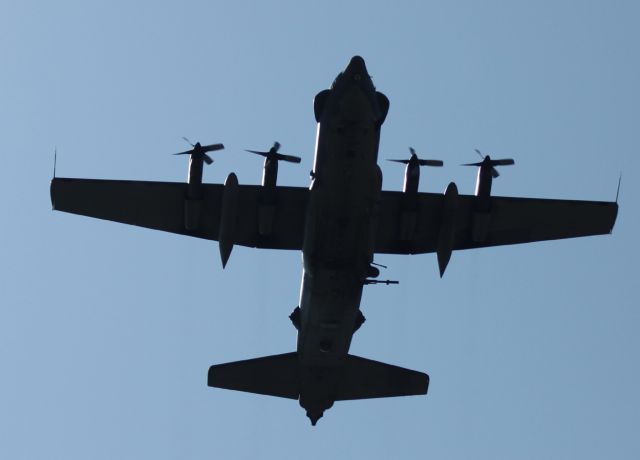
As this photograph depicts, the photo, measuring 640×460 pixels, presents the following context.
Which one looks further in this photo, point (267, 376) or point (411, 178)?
point (267, 376)

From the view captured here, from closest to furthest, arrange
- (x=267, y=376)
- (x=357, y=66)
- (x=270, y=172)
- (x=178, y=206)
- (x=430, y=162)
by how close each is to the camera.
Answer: (x=357, y=66), (x=270, y=172), (x=430, y=162), (x=178, y=206), (x=267, y=376)

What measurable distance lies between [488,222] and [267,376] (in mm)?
9468

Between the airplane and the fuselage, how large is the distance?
34mm

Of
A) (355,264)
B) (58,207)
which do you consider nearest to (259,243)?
(355,264)

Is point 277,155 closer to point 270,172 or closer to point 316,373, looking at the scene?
point 270,172

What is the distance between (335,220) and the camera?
31.3 m

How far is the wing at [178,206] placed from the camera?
34.0 metres

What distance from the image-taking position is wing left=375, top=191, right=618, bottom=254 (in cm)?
3503

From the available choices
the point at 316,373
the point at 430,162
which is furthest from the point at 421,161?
the point at 316,373

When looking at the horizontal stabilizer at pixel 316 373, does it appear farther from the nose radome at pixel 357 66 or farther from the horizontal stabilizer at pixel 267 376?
the nose radome at pixel 357 66

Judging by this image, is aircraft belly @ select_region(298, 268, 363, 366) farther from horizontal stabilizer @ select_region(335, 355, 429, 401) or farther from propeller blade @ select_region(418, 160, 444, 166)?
propeller blade @ select_region(418, 160, 444, 166)

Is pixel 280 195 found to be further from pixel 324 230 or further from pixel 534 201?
pixel 534 201

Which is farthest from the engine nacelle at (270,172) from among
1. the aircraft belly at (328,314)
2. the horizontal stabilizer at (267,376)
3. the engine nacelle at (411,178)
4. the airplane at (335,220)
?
the horizontal stabilizer at (267,376)

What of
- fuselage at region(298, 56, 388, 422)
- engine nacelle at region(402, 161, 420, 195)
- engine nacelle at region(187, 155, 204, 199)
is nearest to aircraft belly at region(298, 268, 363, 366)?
fuselage at region(298, 56, 388, 422)
